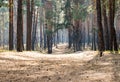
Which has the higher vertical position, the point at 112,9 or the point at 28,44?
the point at 112,9

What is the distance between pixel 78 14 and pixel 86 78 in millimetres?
43012

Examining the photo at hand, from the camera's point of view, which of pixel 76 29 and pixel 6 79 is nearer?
pixel 6 79

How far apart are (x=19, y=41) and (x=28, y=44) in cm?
845

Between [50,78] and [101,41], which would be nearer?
[50,78]

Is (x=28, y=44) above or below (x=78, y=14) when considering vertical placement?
below

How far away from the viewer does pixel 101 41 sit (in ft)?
85.3

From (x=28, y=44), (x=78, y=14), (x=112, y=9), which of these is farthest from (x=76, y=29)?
(x=112, y=9)

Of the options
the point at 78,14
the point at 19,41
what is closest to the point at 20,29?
the point at 19,41

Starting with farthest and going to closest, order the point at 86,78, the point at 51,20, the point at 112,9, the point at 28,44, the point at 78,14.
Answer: the point at 51,20 → the point at 78,14 → the point at 28,44 → the point at 112,9 → the point at 86,78

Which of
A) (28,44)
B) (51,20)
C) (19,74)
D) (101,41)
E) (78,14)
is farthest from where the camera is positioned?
(51,20)

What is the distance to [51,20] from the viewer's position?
5734cm

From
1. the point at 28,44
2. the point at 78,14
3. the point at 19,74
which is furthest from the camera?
the point at 78,14

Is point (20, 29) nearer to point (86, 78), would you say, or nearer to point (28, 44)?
point (28, 44)

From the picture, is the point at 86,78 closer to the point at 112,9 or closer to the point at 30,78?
the point at 30,78
